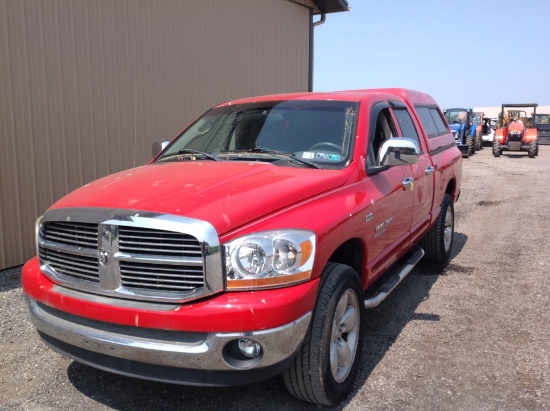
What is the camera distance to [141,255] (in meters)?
2.61

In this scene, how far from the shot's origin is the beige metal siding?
567 cm

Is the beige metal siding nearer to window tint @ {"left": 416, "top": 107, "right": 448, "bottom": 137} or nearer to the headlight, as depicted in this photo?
window tint @ {"left": 416, "top": 107, "right": 448, "bottom": 137}

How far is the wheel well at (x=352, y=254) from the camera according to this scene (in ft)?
11.2

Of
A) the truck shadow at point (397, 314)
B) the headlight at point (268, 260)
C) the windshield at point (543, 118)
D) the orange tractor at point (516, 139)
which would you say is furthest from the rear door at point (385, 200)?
the windshield at point (543, 118)

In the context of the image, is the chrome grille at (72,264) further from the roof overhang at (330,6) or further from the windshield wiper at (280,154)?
the roof overhang at (330,6)

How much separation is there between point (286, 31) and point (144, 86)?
169 inches

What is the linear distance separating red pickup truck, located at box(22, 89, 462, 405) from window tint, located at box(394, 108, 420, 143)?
1.09m

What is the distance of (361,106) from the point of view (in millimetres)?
4031

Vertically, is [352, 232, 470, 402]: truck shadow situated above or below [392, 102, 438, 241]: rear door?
below

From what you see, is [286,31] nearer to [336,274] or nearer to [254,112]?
[254,112]

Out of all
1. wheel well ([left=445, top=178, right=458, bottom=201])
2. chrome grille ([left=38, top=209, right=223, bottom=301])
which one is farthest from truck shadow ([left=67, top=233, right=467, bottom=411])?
wheel well ([left=445, top=178, right=458, bottom=201])

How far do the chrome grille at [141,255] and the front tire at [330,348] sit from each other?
2.04 feet

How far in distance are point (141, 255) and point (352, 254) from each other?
59.8 inches

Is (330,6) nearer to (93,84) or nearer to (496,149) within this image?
(93,84)
